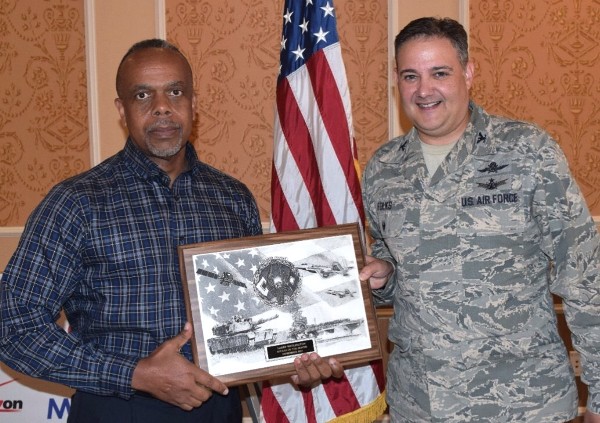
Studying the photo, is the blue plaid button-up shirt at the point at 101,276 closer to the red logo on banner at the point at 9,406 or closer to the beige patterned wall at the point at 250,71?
the red logo on banner at the point at 9,406

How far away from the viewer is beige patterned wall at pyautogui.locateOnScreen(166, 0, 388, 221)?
368 cm

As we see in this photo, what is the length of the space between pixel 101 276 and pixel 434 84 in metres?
1.21

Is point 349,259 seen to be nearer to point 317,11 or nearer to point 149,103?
point 149,103

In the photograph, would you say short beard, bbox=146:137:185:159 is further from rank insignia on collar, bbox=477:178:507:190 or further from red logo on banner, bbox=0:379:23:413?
red logo on banner, bbox=0:379:23:413

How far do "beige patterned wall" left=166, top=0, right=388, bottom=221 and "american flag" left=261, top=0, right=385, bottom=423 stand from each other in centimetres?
96

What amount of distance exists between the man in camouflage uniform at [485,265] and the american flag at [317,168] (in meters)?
0.42

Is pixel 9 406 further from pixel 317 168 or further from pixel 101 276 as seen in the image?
pixel 317 168

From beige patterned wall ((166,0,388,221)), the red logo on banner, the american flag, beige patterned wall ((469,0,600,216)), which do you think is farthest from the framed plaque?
beige patterned wall ((469,0,600,216))

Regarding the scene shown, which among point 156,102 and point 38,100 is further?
point 38,100

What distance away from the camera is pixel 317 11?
2.74 m

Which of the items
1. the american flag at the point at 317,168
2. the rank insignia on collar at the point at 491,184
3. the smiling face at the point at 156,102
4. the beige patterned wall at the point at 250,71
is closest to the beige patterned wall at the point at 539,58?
the beige patterned wall at the point at 250,71

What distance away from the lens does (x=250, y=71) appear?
372 cm

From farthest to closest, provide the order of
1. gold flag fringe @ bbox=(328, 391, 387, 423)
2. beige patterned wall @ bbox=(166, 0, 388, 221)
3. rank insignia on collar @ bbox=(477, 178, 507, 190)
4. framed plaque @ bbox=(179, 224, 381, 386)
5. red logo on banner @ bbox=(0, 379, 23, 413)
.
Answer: beige patterned wall @ bbox=(166, 0, 388, 221)
red logo on banner @ bbox=(0, 379, 23, 413)
gold flag fringe @ bbox=(328, 391, 387, 423)
rank insignia on collar @ bbox=(477, 178, 507, 190)
framed plaque @ bbox=(179, 224, 381, 386)

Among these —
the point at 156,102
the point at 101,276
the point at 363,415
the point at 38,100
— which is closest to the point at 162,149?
the point at 156,102
